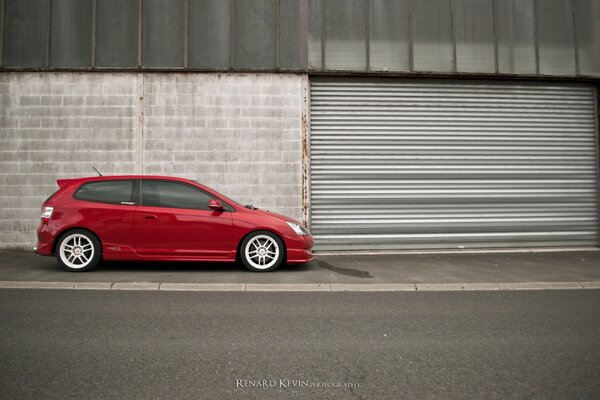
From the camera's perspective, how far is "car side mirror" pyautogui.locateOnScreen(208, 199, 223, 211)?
289 inches

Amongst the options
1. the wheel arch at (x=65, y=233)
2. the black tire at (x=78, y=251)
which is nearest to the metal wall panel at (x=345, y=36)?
the wheel arch at (x=65, y=233)

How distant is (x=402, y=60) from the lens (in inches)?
424

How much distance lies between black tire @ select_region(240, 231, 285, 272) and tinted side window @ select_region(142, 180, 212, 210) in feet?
3.00

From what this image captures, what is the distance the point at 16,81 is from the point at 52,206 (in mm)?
4941

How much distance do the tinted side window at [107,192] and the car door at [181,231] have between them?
0.35 m

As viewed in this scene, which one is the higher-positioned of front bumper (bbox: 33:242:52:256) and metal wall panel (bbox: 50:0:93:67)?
metal wall panel (bbox: 50:0:93:67)

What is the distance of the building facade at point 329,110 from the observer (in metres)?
10.4

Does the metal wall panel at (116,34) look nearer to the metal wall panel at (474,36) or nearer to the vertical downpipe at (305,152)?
the vertical downpipe at (305,152)

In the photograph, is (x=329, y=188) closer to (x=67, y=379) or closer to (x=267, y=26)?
(x=267, y=26)

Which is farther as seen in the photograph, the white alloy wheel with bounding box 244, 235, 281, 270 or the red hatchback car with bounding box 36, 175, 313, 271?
the white alloy wheel with bounding box 244, 235, 281, 270

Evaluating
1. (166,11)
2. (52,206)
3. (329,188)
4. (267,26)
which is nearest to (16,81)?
(166,11)

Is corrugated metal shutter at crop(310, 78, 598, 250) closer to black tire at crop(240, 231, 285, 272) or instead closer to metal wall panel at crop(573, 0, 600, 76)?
metal wall panel at crop(573, 0, 600, 76)

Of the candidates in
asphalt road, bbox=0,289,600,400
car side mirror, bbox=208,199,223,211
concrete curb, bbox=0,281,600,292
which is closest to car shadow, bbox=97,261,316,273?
car side mirror, bbox=208,199,223,211

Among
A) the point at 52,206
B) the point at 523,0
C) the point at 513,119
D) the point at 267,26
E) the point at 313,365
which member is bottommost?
the point at 313,365
